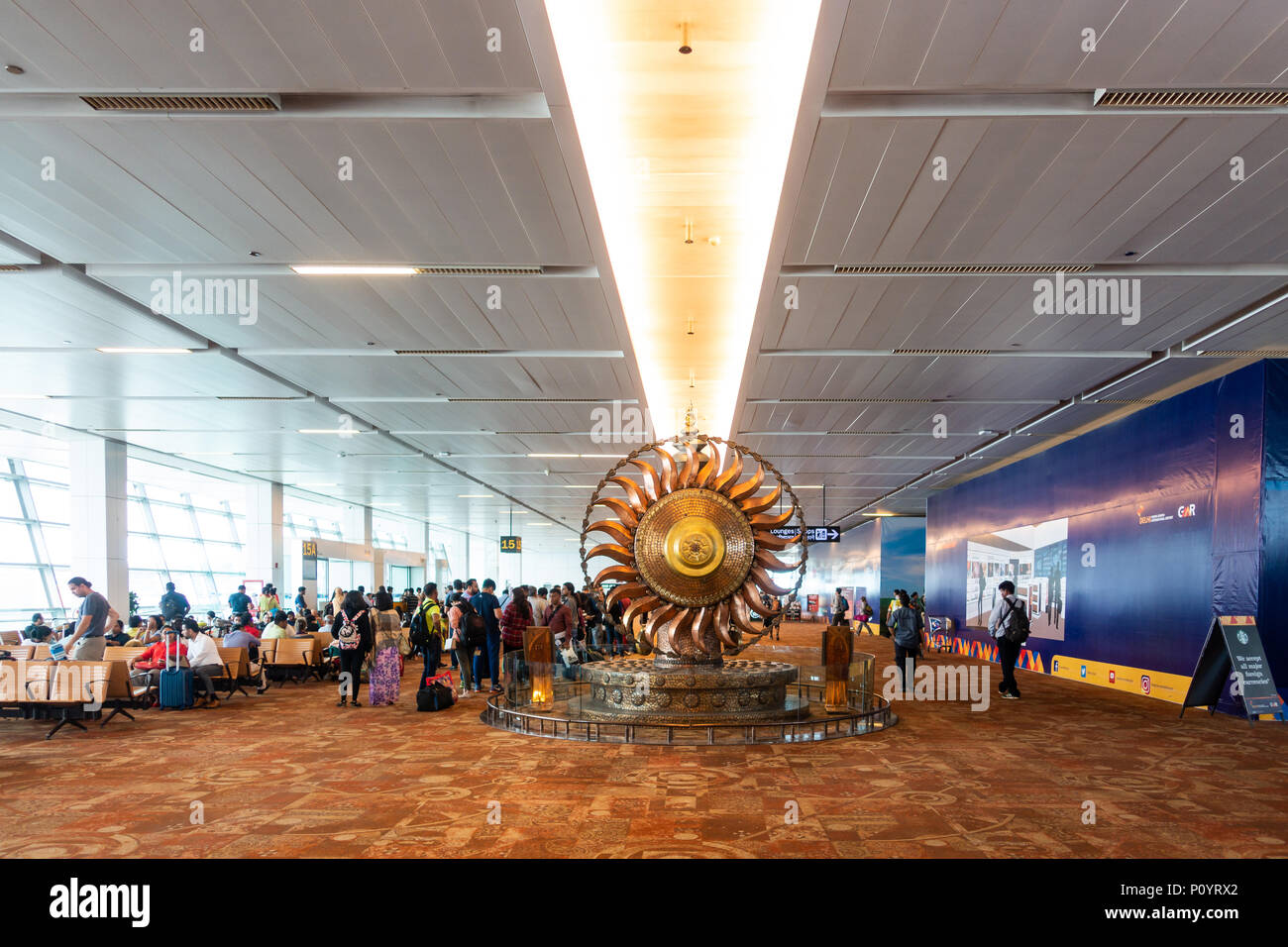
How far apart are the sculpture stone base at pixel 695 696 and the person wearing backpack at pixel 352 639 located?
3967mm

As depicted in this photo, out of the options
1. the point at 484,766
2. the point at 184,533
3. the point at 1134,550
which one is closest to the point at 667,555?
the point at 484,766

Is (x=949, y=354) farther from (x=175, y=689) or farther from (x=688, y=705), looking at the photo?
(x=175, y=689)

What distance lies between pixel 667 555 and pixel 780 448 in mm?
9200

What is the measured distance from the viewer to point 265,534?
85.8 feet

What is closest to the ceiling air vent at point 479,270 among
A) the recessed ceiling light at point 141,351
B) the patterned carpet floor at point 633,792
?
the patterned carpet floor at point 633,792

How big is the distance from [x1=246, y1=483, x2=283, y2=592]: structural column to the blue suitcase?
43.0ft

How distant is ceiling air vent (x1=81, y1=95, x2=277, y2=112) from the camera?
5625mm

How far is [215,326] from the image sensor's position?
432 inches

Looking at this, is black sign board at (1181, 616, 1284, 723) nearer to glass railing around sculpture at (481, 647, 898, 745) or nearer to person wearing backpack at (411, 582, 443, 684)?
glass railing around sculpture at (481, 647, 898, 745)

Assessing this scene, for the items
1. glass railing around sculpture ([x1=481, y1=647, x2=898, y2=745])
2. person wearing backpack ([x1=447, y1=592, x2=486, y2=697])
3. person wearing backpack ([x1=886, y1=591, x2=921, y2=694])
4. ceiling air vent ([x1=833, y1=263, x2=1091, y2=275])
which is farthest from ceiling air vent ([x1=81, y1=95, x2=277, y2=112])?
person wearing backpack ([x1=886, y1=591, x2=921, y2=694])

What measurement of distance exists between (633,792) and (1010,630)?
9.30 meters

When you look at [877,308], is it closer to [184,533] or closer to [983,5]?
[983,5]

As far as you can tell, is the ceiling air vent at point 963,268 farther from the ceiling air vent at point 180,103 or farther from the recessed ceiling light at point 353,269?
the ceiling air vent at point 180,103
